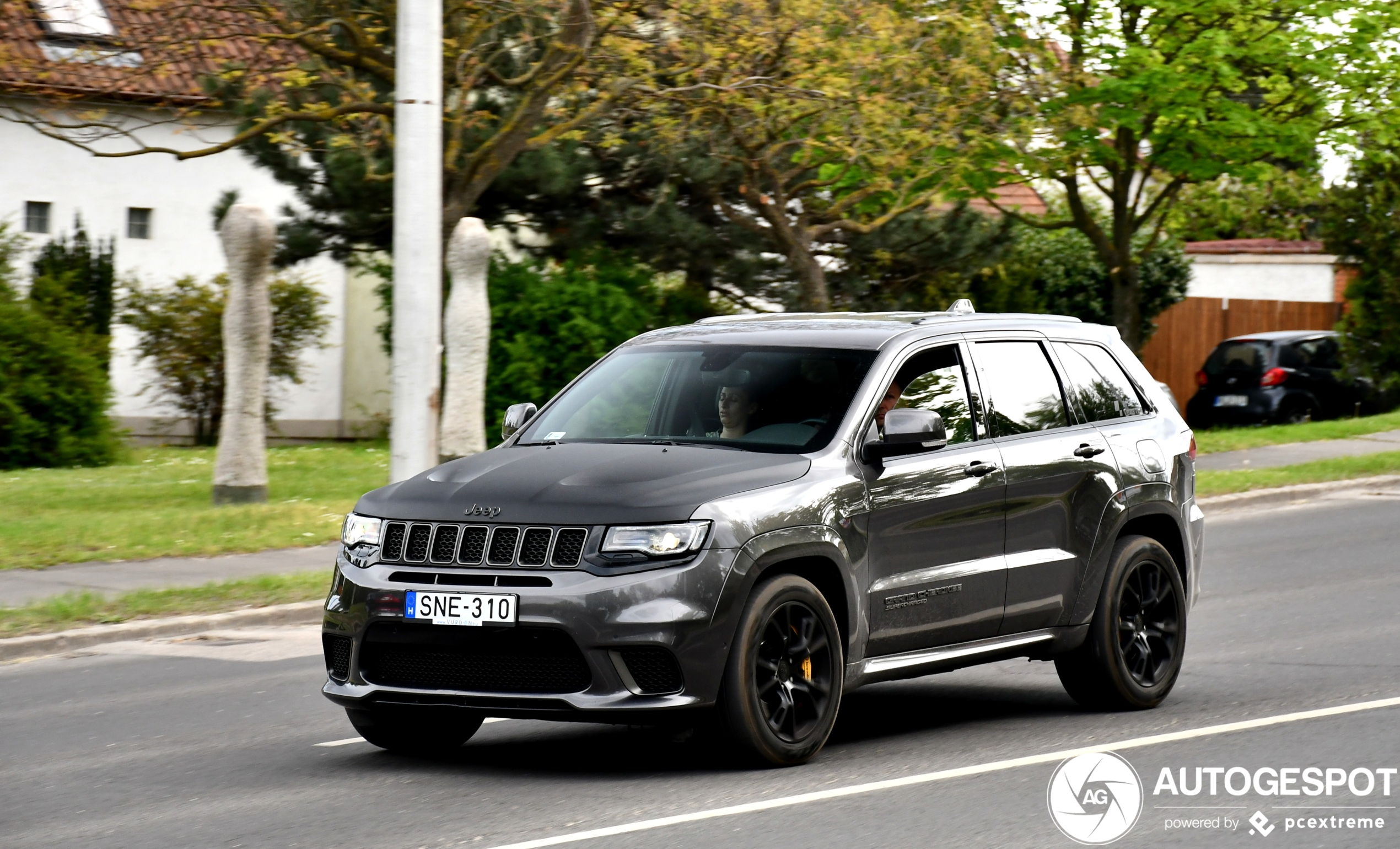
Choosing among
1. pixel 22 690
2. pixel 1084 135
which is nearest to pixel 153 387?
pixel 1084 135

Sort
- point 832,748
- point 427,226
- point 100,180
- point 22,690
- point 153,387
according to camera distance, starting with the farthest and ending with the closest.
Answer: point 100,180
point 153,387
point 427,226
point 22,690
point 832,748

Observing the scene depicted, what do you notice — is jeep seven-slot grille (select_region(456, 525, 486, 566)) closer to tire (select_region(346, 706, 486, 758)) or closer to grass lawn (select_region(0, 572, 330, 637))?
tire (select_region(346, 706, 486, 758))

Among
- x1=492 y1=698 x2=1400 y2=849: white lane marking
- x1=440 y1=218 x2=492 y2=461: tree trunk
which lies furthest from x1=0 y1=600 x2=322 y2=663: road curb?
x1=440 y1=218 x2=492 y2=461: tree trunk

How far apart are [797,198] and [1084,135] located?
411 cm

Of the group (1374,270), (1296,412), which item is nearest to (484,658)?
(1296,412)

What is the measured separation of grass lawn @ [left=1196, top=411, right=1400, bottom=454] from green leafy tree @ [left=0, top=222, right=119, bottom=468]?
13.4m

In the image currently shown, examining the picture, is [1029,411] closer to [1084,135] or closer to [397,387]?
[397,387]

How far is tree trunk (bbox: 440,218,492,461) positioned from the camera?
19484mm

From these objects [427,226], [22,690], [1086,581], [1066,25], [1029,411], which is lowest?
[22,690]

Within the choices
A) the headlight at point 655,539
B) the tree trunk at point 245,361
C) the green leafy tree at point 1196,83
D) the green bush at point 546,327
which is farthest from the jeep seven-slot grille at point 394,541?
the green leafy tree at point 1196,83

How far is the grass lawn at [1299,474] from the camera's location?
1945 centimetres

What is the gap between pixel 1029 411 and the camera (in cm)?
845

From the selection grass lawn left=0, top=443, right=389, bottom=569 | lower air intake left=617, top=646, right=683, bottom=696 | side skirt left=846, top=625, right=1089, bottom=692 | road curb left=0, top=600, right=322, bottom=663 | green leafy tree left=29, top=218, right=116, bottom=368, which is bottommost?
road curb left=0, top=600, right=322, bottom=663

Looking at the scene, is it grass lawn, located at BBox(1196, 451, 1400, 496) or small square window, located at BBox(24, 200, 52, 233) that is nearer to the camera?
grass lawn, located at BBox(1196, 451, 1400, 496)
